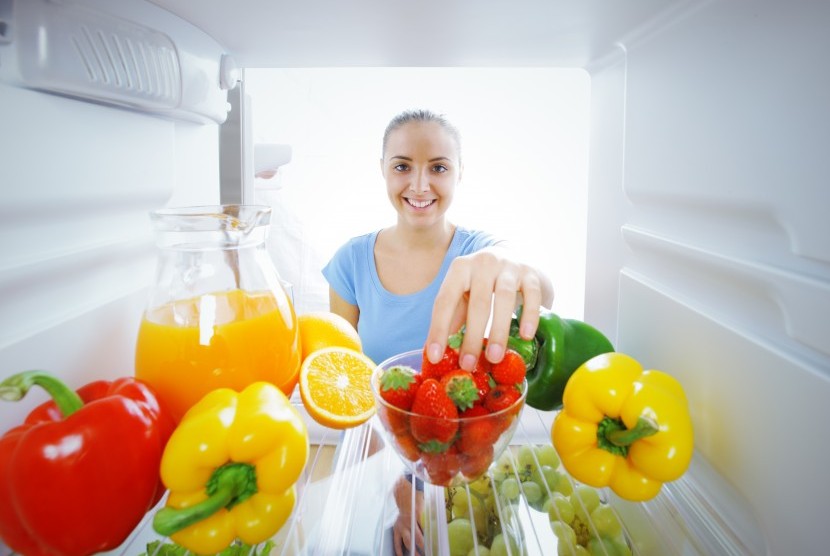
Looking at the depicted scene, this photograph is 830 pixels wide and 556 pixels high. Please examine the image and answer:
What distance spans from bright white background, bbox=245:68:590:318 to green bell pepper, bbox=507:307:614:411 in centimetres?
117


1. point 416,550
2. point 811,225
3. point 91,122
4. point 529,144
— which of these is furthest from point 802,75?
point 529,144

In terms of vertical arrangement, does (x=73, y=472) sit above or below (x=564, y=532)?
above

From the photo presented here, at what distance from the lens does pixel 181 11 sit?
0.66m

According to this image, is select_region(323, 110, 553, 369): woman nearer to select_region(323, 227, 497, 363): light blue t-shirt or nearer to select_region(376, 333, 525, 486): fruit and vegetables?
select_region(323, 227, 497, 363): light blue t-shirt

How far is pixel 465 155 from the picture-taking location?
1.96m

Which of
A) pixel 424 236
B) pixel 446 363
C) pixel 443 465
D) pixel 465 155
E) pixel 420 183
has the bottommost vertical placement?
pixel 443 465

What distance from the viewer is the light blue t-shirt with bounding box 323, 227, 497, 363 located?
155cm

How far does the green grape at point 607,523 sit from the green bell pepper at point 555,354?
5.9 inches

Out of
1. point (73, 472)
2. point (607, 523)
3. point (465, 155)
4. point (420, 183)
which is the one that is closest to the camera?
point (73, 472)

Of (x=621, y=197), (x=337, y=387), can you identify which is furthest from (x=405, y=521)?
(x=621, y=197)

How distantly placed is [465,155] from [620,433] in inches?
61.4

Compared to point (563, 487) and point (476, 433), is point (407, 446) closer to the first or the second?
point (476, 433)

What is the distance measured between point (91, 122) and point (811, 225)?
0.72 m

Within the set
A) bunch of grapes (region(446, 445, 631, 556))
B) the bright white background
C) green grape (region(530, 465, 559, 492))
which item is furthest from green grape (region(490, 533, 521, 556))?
the bright white background
